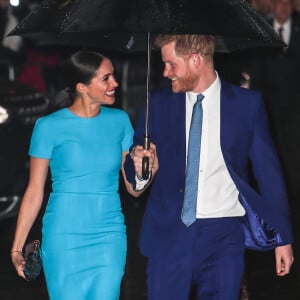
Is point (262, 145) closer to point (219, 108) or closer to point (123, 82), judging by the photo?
point (219, 108)

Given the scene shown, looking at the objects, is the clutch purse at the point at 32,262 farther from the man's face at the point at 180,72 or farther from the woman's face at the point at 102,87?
the man's face at the point at 180,72

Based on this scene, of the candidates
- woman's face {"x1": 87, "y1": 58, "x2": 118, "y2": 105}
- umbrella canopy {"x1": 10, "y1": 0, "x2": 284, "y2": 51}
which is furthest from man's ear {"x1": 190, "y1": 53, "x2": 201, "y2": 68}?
woman's face {"x1": 87, "y1": 58, "x2": 118, "y2": 105}

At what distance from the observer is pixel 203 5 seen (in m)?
5.63

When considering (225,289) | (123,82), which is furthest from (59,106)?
(123,82)

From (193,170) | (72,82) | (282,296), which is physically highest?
(72,82)

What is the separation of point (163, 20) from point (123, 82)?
396 inches

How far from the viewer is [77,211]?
6.31 meters

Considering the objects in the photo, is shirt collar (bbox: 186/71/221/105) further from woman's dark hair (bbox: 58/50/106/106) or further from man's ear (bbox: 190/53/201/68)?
woman's dark hair (bbox: 58/50/106/106)

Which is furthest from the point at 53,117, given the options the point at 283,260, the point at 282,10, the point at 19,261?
the point at 282,10

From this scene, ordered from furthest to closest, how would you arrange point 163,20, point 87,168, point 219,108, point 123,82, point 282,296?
1. point 123,82
2. point 282,296
3. point 87,168
4. point 219,108
5. point 163,20

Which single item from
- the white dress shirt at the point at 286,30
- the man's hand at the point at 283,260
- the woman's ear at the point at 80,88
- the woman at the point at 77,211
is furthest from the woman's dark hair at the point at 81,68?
the white dress shirt at the point at 286,30

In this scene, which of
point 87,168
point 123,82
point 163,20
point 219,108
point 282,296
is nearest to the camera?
point 163,20

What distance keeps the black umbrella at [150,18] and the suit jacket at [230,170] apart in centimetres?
14

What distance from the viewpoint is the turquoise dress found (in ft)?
20.6
